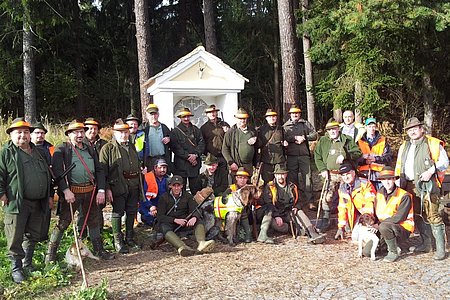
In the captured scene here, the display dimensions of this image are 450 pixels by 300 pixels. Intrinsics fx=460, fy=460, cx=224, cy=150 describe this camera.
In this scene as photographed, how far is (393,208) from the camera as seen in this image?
5770 mm

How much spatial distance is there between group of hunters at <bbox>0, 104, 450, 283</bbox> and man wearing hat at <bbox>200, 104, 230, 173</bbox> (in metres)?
0.02

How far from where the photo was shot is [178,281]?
488 centimetres

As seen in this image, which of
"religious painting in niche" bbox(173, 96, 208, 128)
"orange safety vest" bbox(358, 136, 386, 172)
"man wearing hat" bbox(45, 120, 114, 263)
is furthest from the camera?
"religious painting in niche" bbox(173, 96, 208, 128)

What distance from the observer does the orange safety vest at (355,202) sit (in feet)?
19.9

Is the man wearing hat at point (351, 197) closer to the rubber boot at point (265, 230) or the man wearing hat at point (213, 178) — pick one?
the rubber boot at point (265, 230)

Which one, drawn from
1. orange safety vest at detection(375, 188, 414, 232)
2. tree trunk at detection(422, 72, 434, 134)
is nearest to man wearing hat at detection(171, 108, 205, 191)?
orange safety vest at detection(375, 188, 414, 232)

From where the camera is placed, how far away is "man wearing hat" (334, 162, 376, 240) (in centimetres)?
615

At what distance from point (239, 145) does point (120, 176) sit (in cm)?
205

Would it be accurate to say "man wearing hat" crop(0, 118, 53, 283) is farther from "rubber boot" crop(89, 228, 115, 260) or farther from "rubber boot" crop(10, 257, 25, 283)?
"rubber boot" crop(89, 228, 115, 260)

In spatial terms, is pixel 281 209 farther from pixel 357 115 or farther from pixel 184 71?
pixel 357 115

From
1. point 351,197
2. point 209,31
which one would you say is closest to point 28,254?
point 351,197

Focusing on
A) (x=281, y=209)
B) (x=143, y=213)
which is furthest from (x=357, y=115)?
(x=143, y=213)

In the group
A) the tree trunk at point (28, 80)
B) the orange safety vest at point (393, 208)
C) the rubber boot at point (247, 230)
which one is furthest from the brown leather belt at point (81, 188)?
the tree trunk at point (28, 80)

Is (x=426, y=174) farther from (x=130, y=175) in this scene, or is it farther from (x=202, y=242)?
(x=130, y=175)
